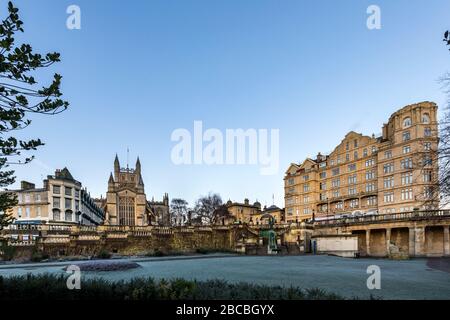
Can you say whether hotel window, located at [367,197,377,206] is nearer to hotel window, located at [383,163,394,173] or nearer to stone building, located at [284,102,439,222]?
stone building, located at [284,102,439,222]

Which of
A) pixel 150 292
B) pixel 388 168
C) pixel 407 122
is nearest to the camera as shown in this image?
pixel 150 292

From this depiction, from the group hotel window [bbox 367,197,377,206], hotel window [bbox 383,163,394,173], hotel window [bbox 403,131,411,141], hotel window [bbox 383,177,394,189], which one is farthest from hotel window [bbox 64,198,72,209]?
hotel window [bbox 403,131,411,141]

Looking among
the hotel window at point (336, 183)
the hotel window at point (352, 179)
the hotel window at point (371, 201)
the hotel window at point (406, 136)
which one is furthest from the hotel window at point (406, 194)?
the hotel window at point (336, 183)

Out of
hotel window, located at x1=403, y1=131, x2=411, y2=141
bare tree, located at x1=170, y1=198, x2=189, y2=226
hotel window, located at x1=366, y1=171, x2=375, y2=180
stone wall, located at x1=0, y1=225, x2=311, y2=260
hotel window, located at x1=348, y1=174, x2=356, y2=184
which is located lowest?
bare tree, located at x1=170, y1=198, x2=189, y2=226

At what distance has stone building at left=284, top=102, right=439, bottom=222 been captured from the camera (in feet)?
191

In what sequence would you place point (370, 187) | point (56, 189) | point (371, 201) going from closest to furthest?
point (371, 201) < point (370, 187) < point (56, 189)

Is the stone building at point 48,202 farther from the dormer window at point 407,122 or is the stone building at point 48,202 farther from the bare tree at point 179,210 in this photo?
the dormer window at point 407,122

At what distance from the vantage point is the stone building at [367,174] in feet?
191

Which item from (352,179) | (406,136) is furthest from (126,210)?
(406,136)

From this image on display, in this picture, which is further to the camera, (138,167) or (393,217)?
(138,167)

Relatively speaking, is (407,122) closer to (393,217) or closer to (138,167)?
(393,217)

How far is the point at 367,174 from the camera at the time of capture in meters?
67.9
